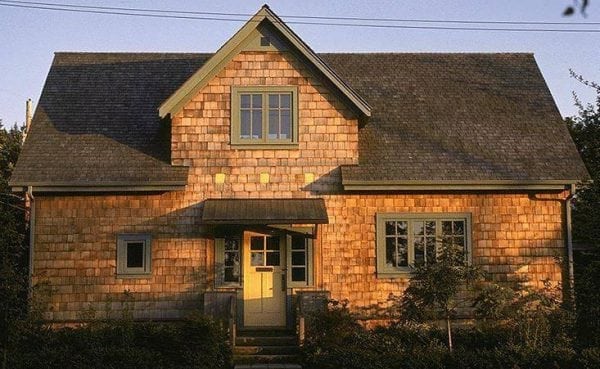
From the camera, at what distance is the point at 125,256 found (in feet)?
56.9

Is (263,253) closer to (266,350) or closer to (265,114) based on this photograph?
(266,350)

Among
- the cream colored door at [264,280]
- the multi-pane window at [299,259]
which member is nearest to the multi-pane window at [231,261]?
the cream colored door at [264,280]

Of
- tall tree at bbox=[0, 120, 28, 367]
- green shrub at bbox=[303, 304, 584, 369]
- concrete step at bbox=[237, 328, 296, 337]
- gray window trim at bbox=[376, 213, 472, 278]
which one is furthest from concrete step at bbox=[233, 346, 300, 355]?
tall tree at bbox=[0, 120, 28, 367]

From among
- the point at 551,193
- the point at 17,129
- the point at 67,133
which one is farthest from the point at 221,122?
the point at 17,129

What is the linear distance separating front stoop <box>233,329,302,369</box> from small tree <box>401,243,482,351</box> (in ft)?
8.19

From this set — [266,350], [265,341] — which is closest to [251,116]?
[265,341]

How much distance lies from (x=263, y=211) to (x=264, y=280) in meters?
1.70

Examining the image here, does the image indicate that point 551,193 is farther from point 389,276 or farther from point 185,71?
point 185,71

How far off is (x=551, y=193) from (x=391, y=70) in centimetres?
592

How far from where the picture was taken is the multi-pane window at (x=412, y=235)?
17656 mm

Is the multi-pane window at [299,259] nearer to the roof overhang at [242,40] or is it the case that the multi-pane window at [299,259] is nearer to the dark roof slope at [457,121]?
the dark roof slope at [457,121]

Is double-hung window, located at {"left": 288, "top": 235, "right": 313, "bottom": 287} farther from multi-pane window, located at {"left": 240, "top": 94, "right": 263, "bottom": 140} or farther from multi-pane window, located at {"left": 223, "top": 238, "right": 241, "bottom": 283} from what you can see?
multi-pane window, located at {"left": 240, "top": 94, "right": 263, "bottom": 140}

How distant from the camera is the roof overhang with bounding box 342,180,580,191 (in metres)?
17.4

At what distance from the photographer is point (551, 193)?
59.4ft
